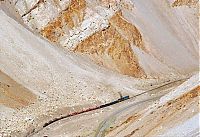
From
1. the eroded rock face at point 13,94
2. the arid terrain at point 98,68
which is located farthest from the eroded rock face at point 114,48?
the eroded rock face at point 13,94

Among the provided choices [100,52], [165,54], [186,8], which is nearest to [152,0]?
[186,8]

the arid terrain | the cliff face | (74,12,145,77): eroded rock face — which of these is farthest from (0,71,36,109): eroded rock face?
(74,12,145,77): eroded rock face

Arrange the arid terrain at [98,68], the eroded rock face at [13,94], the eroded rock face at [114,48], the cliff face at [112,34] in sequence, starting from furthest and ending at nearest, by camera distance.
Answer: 1. the cliff face at [112,34]
2. the eroded rock face at [114,48]
3. the eroded rock face at [13,94]
4. the arid terrain at [98,68]

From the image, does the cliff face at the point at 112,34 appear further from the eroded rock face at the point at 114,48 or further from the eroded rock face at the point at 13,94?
the eroded rock face at the point at 13,94

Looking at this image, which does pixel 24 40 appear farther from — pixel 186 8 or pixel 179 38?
pixel 186 8

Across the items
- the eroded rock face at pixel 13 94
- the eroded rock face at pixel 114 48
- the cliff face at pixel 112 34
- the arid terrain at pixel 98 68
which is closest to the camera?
the arid terrain at pixel 98 68

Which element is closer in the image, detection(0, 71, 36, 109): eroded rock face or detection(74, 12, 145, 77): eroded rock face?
detection(0, 71, 36, 109): eroded rock face

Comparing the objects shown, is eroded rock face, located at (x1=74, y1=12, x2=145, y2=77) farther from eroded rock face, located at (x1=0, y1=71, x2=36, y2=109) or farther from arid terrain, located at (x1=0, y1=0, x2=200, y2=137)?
eroded rock face, located at (x1=0, y1=71, x2=36, y2=109)
